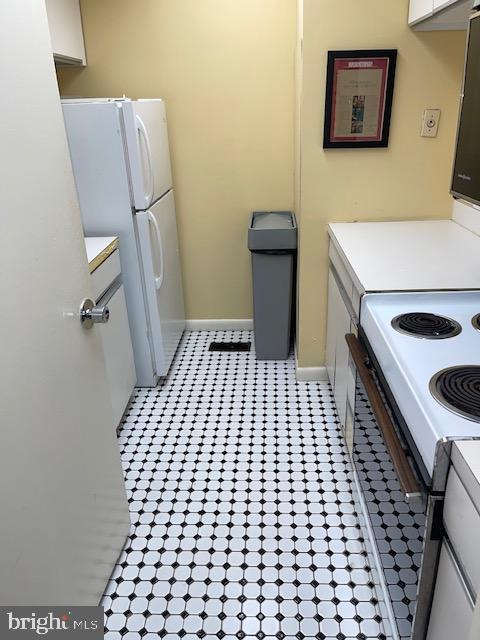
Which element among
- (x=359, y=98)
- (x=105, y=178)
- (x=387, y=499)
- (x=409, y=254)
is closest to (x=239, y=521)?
(x=387, y=499)

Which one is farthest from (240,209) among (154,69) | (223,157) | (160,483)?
(160,483)

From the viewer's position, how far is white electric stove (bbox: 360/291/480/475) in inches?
41.6

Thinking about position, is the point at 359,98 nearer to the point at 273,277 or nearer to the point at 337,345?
the point at 273,277

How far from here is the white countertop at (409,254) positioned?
5.74 ft

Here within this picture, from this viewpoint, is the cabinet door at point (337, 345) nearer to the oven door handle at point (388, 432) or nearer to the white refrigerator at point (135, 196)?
the oven door handle at point (388, 432)

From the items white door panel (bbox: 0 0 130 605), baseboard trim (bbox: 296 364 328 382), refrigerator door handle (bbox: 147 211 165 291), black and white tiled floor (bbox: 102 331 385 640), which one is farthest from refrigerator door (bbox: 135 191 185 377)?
white door panel (bbox: 0 0 130 605)

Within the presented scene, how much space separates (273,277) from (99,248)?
1059mm

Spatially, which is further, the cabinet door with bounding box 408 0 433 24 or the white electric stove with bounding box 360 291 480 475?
the cabinet door with bounding box 408 0 433 24

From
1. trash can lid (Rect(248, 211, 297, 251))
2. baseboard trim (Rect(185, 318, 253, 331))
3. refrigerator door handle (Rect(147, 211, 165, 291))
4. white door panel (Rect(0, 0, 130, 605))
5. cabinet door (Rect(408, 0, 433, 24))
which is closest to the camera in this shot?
white door panel (Rect(0, 0, 130, 605))

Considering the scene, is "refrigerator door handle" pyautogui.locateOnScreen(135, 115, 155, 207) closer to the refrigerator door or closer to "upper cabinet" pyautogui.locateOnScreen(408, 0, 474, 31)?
the refrigerator door

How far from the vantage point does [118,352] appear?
243 centimetres

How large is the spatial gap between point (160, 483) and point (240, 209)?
5.96 ft

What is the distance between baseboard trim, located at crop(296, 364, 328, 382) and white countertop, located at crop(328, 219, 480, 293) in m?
0.81

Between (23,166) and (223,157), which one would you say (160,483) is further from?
(223,157)
